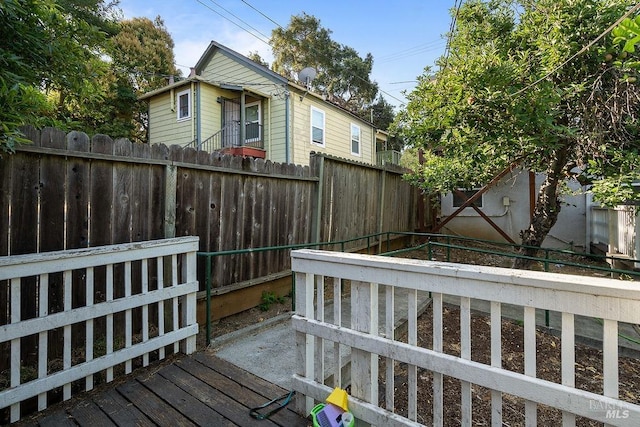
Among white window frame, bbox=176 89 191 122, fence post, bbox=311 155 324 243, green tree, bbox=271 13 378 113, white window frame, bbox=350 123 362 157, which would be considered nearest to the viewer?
fence post, bbox=311 155 324 243

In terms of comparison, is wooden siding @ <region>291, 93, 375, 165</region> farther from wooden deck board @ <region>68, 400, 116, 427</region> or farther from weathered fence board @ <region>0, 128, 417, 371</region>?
wooden deck board @ <region>68, 400, 116, 427</region>

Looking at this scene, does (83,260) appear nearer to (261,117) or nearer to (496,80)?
(496,80)

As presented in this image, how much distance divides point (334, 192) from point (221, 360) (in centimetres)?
308

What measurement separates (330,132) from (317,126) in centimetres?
83

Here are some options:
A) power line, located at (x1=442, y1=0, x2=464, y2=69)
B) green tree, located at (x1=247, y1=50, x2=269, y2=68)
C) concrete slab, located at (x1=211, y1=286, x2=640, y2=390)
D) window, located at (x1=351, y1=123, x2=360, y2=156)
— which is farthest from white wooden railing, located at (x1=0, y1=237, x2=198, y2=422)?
green tree, located at (x1=247, y1=50, x2=269, y2=68)

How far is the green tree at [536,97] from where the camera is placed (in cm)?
305

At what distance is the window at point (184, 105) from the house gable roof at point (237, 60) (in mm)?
2270

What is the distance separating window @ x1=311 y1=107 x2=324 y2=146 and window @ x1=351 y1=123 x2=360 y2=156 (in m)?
2.17

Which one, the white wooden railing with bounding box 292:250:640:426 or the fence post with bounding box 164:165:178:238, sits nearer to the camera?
the white wooden railing with bounding box 292:250:640:426

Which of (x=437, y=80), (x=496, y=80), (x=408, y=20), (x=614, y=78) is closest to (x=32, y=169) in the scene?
(x=496, y=80)

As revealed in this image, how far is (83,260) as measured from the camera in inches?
82.7

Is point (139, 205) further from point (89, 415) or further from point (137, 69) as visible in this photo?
point (137, 69)

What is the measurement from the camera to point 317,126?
11.8m

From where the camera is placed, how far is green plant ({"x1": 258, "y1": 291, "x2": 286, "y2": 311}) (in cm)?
384
